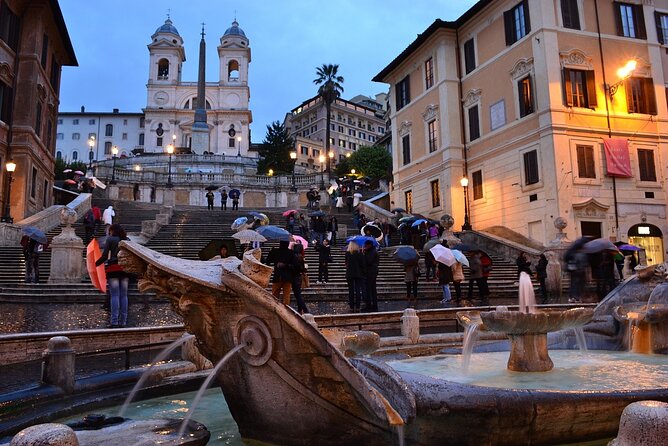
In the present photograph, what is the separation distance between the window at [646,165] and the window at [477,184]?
7.62 meters

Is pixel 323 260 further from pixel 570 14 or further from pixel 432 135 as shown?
pixel 570 14

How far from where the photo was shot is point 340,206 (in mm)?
35312

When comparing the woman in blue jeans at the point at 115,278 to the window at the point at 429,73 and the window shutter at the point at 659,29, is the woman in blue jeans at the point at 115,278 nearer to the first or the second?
the window at the point at 429,73

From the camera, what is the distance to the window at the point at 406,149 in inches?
1350

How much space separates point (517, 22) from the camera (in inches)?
1024

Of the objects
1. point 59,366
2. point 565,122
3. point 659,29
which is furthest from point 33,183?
point 659,29

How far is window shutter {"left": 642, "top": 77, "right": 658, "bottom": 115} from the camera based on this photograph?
2472 cm

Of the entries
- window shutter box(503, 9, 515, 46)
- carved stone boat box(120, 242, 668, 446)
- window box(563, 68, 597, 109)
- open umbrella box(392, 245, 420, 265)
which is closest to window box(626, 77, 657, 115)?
window box(563, 68, 597, 109)

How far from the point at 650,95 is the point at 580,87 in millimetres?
3750

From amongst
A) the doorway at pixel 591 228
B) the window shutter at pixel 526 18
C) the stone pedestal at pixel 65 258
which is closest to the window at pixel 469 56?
the window shutter at pixel 526 18

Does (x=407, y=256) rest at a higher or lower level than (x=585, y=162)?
lower

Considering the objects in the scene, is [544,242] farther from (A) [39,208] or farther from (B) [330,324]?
(A) [39,208]

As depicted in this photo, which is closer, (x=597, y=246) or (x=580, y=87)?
(x=597, y=246)

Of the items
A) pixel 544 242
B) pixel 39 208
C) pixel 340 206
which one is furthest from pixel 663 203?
pixel 39 208
